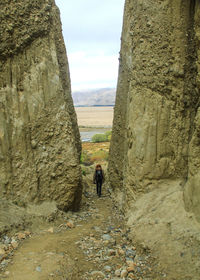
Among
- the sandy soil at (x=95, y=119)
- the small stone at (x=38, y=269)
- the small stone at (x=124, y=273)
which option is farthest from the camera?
the sandy soil at (x=95, y=119)

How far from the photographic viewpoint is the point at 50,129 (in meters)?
8.97

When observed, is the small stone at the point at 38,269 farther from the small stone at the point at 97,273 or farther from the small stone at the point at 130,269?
the small stone at the point at 130,269

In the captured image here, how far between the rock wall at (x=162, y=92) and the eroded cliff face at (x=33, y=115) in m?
2.15

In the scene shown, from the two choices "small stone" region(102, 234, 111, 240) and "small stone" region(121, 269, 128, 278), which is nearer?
"small stone" region(121, 269, 128, 278)

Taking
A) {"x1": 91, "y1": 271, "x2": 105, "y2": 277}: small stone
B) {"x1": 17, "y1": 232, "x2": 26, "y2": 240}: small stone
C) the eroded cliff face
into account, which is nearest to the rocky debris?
{"x1": 17, "y1": 232, "x2": 26, "y2": 240}: small stone

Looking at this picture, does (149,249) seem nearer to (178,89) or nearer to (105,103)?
(178,89)

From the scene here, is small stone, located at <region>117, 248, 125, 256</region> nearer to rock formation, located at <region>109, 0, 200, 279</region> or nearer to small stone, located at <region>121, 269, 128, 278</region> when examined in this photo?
rock formation, located at <region>109, 0, 200, 279</region>

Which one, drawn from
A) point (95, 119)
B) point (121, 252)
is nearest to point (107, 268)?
point (121, 252)

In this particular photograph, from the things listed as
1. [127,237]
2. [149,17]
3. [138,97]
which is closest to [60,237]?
[127,237]

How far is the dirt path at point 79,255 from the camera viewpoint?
19.2ft

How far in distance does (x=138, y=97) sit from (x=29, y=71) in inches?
127

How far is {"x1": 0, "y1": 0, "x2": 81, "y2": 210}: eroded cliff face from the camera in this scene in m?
8.45

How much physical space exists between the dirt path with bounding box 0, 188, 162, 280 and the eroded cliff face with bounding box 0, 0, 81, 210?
4.29ft

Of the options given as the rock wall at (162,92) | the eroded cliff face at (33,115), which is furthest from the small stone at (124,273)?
the eroded cliff face at (33,115)
